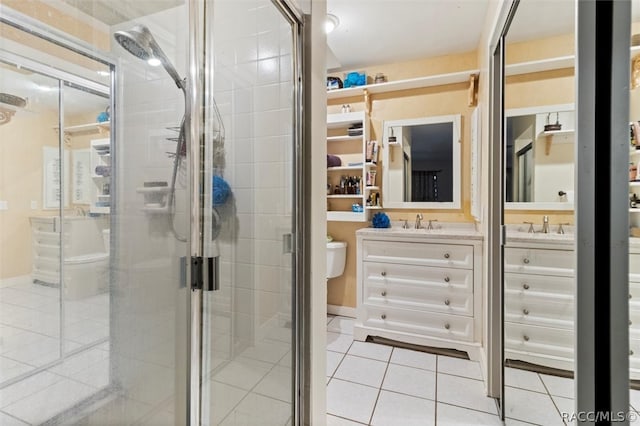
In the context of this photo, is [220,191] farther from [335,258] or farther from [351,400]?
[335,258]

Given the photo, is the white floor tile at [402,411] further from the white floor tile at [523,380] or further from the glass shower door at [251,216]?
the glass shower door at [251,216]

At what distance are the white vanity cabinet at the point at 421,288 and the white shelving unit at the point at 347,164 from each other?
1.51 feet

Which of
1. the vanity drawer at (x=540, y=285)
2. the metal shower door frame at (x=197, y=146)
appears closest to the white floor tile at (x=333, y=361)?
the vanity drawer at (x=540, y=285)

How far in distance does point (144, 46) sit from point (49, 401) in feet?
3.02

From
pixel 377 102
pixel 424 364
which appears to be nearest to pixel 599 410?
pixel 424 364

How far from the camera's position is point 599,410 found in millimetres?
757

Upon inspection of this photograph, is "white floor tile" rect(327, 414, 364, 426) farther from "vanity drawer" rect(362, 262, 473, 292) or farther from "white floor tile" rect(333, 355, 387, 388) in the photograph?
"vanity drawer" rect(362, 262, 473, 292)

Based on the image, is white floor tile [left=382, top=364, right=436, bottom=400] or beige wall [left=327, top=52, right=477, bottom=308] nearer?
white floor tile [left=382, top=364, right=436, bottom=400]

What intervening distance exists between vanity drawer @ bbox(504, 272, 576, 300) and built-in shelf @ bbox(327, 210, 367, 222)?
140 cm

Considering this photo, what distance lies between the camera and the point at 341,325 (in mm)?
2986

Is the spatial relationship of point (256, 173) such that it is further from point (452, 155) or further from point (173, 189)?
point (452, 155)

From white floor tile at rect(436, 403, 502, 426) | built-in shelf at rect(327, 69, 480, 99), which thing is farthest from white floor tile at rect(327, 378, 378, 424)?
built-in shelf at rect(327, 69, 480, 99)

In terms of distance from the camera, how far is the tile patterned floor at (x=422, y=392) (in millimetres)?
1435

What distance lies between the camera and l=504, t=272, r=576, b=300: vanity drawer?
985 millimetres
